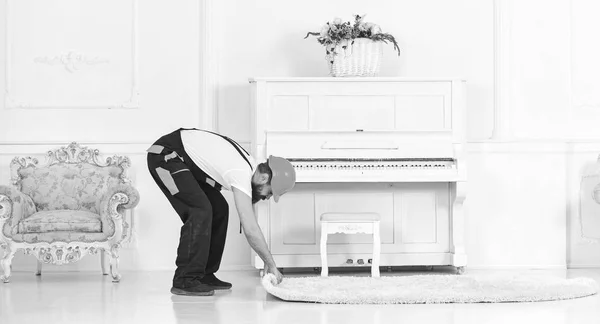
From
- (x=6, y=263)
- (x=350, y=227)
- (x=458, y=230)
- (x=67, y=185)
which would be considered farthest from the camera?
(x=67, y=185)

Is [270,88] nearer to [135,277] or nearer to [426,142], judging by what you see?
[426,142]

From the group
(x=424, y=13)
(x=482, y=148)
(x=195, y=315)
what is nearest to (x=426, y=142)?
(x=482, y=148)

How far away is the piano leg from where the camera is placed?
594cm

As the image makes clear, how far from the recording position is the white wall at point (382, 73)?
640 cm

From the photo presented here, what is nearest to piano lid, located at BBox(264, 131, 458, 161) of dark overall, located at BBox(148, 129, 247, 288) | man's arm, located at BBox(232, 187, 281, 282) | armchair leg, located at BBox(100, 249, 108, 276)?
dark overall, located at BBox(148, 129, 247, 288)

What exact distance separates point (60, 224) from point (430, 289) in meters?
2.51

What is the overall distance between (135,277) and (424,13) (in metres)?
2.84

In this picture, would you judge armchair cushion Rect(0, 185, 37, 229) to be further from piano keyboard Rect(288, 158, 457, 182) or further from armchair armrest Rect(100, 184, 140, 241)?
piano keyboard Rect(288, 158, 457, 182)

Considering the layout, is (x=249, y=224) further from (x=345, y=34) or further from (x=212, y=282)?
(x=345, y=34)

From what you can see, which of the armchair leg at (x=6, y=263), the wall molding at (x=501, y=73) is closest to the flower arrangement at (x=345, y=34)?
the wall molding at (x=501, y=73)

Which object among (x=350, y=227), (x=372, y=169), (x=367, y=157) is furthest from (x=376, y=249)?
(x=367, y=157)

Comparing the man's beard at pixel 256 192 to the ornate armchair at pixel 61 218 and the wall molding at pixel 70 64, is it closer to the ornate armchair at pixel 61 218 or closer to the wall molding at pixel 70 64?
the ornate armchair at pixel 61 218

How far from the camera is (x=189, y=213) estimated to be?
4672 mm

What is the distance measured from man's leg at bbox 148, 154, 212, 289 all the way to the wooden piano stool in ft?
3.52
